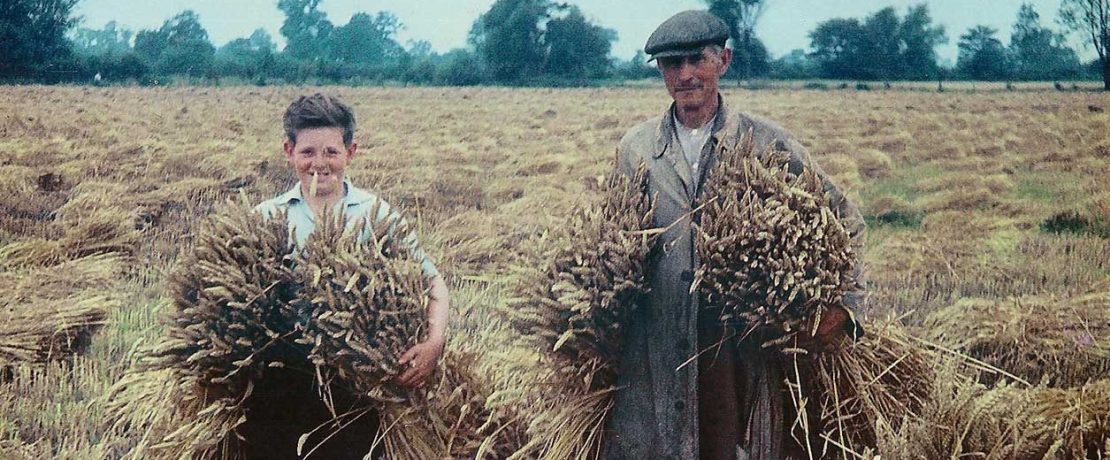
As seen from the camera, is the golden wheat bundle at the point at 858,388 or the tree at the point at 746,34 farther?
the tree at the point at 746,34

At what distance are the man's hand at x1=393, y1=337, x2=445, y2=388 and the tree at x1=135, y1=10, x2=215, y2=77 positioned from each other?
3.62 feet

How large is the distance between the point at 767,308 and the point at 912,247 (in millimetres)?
838

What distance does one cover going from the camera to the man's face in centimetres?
175

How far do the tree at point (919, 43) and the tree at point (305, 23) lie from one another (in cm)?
161

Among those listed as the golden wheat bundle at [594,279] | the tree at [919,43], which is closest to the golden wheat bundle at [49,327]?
the golden wheat bundle at [594,279]

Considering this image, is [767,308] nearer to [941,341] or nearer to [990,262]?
[941,341]

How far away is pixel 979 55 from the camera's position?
7.30ft

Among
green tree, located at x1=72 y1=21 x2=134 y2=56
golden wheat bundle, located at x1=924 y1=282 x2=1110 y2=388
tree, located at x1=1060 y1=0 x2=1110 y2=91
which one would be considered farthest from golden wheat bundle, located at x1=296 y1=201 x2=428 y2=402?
tree, located at x1=1060 y1=0 x2=1110 y2=91

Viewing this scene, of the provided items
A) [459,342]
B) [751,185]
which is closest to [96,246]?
[459,342]

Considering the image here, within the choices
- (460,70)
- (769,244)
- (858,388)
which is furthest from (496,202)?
(858,388)

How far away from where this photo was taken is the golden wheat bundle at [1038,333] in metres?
2.05

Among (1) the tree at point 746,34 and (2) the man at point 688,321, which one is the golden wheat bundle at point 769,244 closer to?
(2) the man at point 688,321

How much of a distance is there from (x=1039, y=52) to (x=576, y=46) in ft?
4.25

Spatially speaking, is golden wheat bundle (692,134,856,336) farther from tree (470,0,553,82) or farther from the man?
tree (470,0,553,82)
